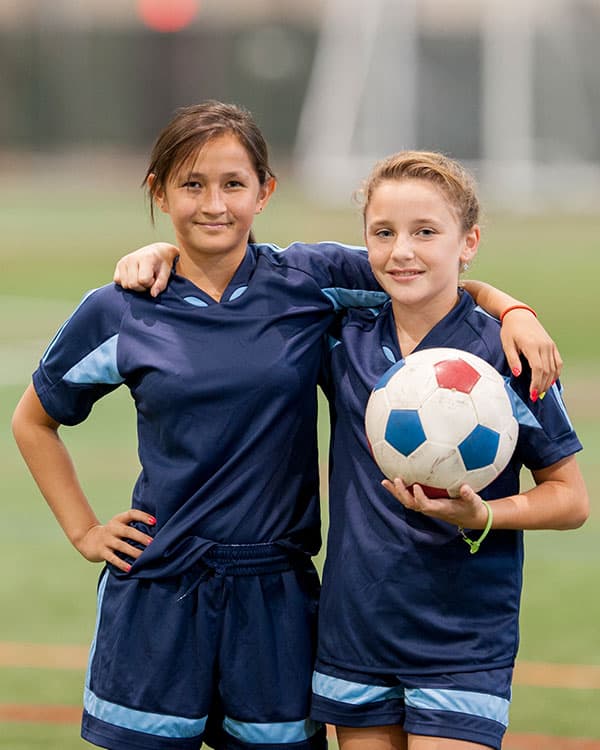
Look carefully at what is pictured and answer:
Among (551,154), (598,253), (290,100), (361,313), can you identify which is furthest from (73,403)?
(290,100)

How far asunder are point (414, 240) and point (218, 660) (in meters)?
1.24

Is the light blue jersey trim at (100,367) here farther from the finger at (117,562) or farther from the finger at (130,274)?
the finger at (117,562)

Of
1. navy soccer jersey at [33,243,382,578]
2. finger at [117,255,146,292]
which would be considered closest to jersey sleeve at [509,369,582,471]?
navy soccer jersey at [33,243,382,578]

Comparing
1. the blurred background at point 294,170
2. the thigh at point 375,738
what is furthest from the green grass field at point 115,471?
the thigh at point 375,738

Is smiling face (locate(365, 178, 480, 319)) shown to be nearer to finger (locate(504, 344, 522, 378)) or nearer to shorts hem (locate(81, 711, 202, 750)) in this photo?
finger (locate(504, 344, 522, 378))

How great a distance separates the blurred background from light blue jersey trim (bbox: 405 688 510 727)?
168 cm

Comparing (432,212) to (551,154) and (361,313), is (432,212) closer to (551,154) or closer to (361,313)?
(361,313)

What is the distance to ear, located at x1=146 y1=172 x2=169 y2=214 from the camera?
14.5 ft

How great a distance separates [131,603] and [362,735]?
72 cm

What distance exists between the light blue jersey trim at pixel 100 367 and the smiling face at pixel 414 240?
75cm

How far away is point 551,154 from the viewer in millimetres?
33938

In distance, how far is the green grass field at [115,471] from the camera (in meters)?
6.25

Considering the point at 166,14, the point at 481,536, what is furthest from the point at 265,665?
the point at 166,14

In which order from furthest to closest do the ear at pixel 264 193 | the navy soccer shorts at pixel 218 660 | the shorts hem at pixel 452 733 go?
1. the ear at pixel 264 193
2. the navy soccer shorts at pixel 218 660
3. the shorts hem at pixel 452 733
